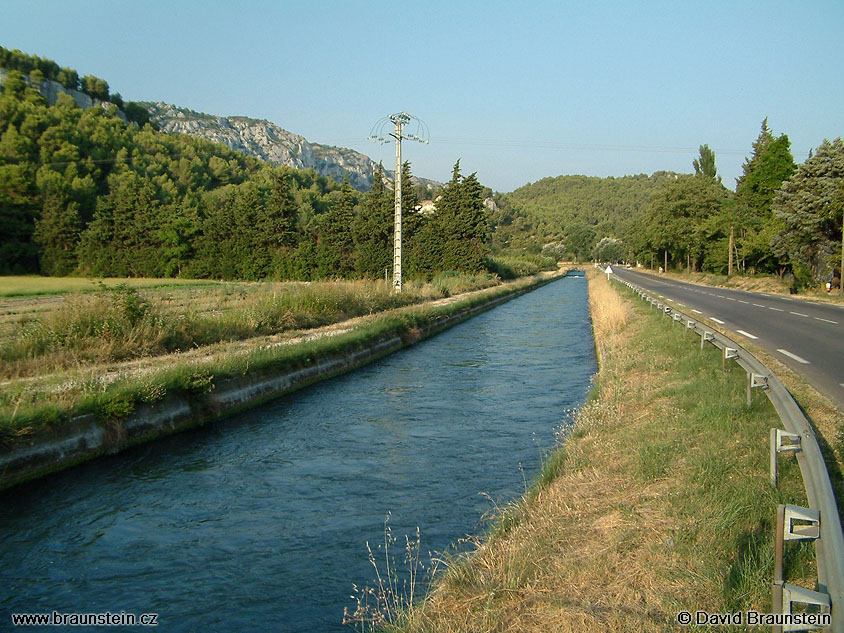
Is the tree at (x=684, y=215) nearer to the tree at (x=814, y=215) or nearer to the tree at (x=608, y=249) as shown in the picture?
the tree at (x=814, y=215)

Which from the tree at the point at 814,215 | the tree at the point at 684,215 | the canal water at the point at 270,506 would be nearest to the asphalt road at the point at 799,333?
the canal water at the point at 270,506

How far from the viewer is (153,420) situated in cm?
1080

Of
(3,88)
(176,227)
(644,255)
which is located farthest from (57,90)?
(644,255)

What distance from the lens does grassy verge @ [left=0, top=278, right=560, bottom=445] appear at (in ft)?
29.5

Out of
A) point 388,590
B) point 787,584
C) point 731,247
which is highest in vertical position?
point 731,247

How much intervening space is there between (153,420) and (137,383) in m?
0.65

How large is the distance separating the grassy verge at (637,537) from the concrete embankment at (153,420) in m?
6.10

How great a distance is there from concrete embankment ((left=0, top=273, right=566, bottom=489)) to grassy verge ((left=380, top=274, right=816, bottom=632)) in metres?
6.10

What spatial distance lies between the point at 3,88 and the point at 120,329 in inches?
3709

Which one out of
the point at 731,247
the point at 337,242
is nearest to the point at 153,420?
the point at 337,242

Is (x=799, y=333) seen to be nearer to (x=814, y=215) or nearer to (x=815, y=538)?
(x=815, y=538)

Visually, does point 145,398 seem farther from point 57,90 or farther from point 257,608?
point 57,90

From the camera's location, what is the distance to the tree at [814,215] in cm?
3766

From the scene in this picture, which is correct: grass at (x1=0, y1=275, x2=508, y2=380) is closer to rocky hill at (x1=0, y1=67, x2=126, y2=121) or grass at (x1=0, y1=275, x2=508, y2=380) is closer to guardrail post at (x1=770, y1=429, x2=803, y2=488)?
guardrail post at (x1=770, y1=429, x2=803, y2=488)
